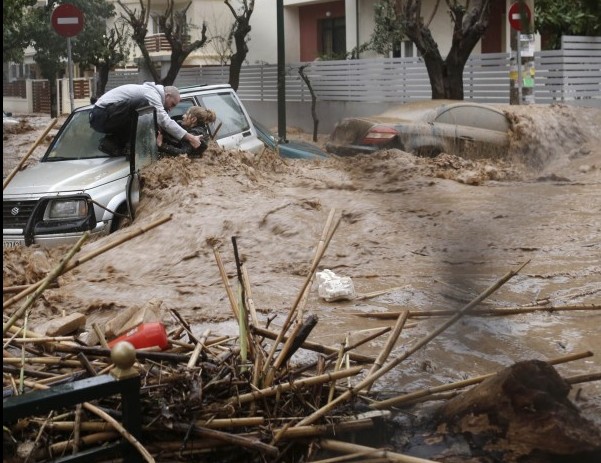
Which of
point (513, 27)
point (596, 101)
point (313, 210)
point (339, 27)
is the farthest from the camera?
point (313, 210)

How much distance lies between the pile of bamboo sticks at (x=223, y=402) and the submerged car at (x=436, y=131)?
252mm

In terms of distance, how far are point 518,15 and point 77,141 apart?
5.76 meters

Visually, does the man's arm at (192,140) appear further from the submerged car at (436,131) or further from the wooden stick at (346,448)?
the wooden stick at (346,448)

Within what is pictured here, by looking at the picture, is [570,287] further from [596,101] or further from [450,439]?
[450,439]

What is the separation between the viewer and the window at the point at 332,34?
164 cm

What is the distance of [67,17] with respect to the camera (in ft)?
3.90

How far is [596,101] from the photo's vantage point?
7.31 ft

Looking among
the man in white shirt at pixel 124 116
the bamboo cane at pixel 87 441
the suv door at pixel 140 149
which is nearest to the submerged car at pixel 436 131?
the bamboo cane at pixel 87 441

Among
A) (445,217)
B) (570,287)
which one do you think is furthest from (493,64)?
(570,287)

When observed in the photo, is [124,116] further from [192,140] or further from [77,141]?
[77,141]

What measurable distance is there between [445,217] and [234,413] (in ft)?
3.66

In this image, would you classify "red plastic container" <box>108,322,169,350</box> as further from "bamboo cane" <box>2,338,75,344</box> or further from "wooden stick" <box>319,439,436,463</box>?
"wooden stick" <box>319,439,436,463</box>

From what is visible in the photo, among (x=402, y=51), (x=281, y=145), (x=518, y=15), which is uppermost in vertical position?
(x=402, y=51)

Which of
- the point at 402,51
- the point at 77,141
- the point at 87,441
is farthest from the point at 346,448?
the point at 77,141
